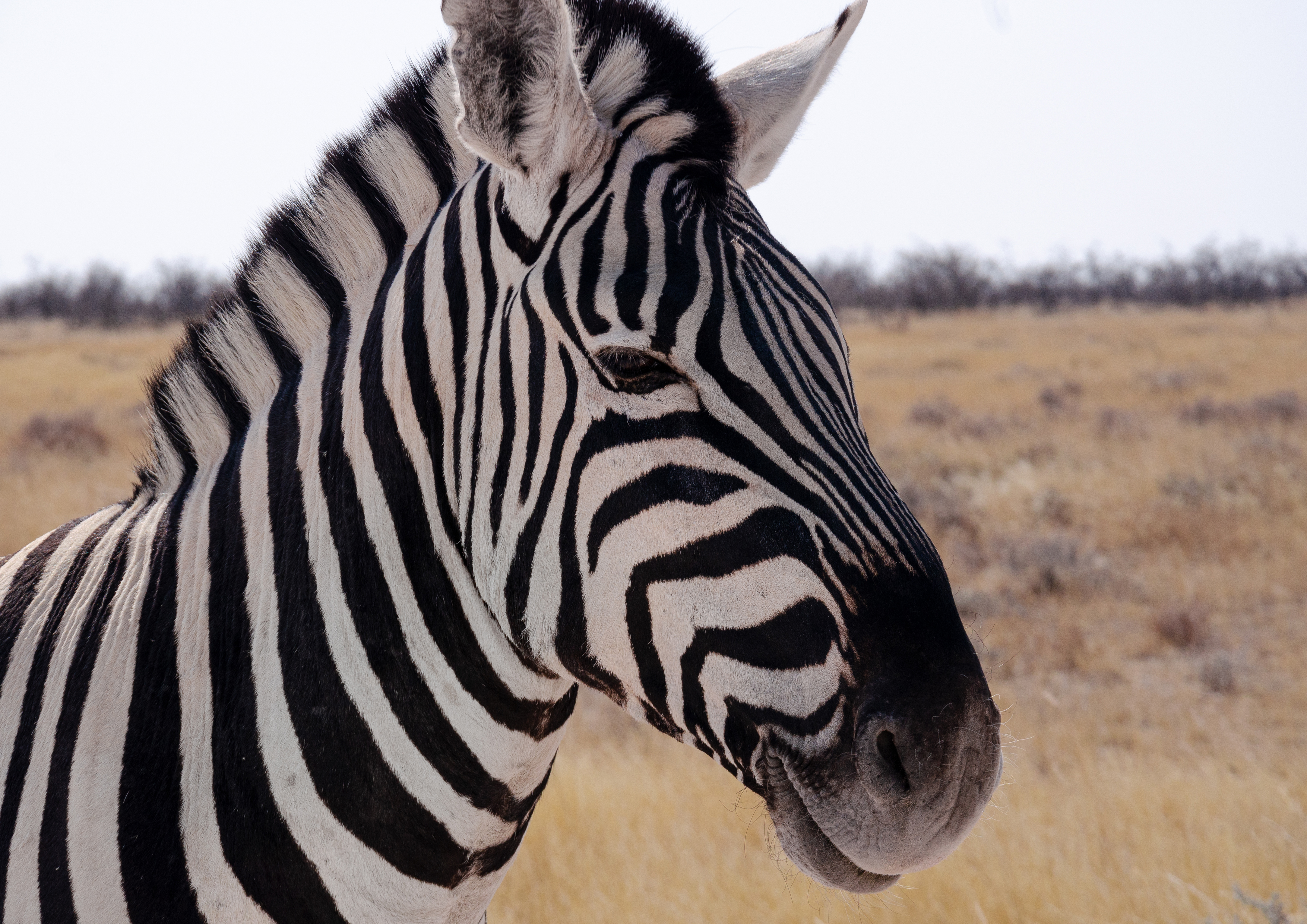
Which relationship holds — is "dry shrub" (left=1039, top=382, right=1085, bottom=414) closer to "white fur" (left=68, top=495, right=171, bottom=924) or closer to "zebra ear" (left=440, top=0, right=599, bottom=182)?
"zebra ear" (left=440, top=0, right=599, bottom=182)

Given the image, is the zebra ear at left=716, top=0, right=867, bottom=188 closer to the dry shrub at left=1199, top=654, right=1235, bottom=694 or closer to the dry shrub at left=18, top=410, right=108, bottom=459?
the dry shrub at left=1199, top=654, right=1235, bottom=694

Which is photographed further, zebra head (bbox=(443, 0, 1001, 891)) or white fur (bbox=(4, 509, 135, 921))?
white fur (bbox=(4, 509, 135, 921))

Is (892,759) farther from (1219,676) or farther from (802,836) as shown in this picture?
(1219,676)

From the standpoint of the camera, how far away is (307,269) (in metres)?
1.87

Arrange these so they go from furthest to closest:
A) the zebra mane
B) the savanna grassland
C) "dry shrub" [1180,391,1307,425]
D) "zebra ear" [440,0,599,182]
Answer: "dry shrub" [1180,391,1307,425] → the savanna grassland → the zebra mane → "zebra ear" [440,0,599,182]

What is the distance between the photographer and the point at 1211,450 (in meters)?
13.7

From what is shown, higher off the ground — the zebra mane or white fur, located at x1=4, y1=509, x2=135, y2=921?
the zebra mane

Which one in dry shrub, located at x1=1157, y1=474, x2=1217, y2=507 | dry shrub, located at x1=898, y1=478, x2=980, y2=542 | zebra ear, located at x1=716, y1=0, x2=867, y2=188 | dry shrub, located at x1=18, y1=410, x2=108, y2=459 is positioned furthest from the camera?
dry shrub, located at x1=18, y1=410, x2=108, y2=459

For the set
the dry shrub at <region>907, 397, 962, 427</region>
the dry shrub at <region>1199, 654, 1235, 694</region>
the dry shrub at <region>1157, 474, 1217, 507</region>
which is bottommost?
the dry shrub at <region>907, 397, 962, 427</region>

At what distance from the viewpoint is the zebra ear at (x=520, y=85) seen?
4.58ft

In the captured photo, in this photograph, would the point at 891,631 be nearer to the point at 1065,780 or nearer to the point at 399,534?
the point at 399,534

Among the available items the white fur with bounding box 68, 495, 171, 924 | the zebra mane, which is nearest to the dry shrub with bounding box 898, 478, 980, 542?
the zebra mane

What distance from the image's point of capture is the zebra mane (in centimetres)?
183

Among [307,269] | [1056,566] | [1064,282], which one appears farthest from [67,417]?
[1064,282]
